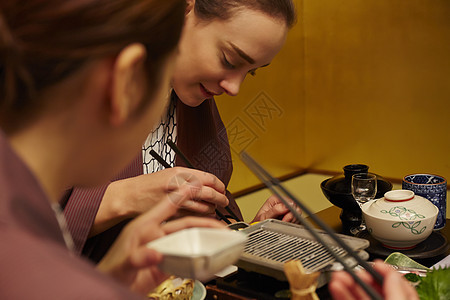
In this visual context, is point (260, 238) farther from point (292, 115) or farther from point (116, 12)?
point (292, 115)

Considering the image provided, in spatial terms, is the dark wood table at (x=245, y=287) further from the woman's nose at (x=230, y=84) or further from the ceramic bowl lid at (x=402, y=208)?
the woman's nose at (x=230, y=84)

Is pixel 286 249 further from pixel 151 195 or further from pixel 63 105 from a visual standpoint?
pixel 63 105

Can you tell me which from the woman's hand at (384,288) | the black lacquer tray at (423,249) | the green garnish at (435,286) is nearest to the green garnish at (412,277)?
the green garnish at (435,286)

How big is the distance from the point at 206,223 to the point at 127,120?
0.62 feet

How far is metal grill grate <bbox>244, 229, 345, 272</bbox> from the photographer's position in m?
1.04

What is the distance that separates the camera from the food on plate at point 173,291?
0.97 m

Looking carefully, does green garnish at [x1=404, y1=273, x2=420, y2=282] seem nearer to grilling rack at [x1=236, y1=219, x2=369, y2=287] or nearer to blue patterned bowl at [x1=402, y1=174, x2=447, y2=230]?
grilling rack at [x1=236, y1=219, x2=369, y2=287]

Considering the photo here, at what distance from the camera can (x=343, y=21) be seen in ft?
12.6

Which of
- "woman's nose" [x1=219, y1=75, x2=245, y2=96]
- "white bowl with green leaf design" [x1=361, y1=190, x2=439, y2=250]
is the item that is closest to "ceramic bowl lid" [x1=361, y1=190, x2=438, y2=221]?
"white bowl with green leaf design" [x1=361, y1=190, x2=439, y2=250]

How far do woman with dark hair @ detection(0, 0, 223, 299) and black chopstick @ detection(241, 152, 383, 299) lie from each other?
0.25 meters

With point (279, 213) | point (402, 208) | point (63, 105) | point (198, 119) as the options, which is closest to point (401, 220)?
point (402, 208)

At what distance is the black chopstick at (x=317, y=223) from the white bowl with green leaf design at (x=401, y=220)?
587 millimetres

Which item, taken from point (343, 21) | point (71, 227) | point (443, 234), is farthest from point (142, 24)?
point (343, 21)

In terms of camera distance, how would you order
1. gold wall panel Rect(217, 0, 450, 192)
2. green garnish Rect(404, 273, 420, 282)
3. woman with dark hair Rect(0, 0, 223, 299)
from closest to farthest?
woman with dark hair Rect(0, 0, 223, 299) < green garnish Rect(404, 273, 420, 282) < gold wall panel Rect(217, 0, 450, 192)
